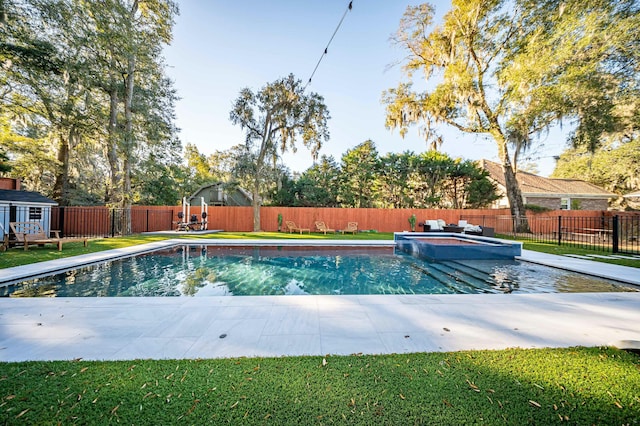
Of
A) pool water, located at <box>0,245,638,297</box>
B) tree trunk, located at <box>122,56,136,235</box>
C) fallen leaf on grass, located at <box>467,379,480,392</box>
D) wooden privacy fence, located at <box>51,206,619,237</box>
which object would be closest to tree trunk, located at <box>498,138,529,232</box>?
wooden privacy fence, located at <box>51,206,619,237</box>

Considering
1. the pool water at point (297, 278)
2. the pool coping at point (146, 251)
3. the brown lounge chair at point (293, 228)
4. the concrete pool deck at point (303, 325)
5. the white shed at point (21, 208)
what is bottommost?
the pool water at point (297, 278)

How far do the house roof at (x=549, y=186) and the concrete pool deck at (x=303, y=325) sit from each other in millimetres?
19547

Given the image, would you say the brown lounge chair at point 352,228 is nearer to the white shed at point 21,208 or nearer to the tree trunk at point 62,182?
the white shed at point 21,208

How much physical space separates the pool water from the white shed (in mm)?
6116

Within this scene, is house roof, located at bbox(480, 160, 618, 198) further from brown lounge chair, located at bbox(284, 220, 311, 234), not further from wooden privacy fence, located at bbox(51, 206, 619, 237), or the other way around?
brown lounge chair, located at bbox(284, 220, 311, 234)

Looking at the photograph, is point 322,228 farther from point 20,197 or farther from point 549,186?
point 549,186

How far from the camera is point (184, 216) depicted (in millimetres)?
14969

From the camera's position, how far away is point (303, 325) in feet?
9.84

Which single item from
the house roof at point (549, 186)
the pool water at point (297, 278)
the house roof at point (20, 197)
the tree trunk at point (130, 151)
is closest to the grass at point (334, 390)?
the pool water at point (297, 278)

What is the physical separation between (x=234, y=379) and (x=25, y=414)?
115 cm

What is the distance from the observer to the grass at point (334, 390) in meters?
1.54

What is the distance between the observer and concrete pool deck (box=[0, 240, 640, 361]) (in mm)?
2438

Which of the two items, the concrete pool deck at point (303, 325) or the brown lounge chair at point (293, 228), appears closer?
the concrete pool deck at point (303, 325)

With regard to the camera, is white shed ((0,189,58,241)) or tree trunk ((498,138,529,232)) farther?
tree trunk ((498,138,529,232))
